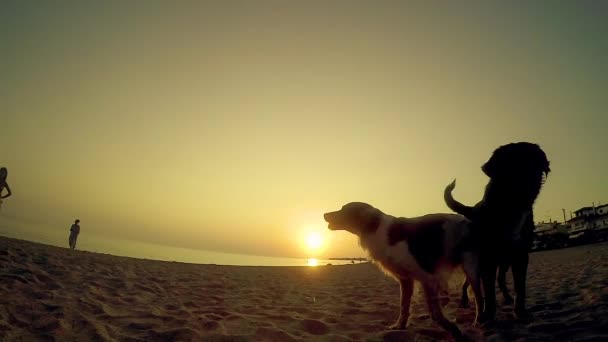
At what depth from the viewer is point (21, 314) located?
4.27 meters

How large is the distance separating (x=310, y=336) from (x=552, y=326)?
110 inches

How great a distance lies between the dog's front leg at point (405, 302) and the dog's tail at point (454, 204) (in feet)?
4.45

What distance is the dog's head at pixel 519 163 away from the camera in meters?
4.34

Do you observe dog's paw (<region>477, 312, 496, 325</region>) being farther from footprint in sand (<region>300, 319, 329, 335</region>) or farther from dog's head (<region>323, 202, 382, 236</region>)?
footprint in sand (<region>300, 319, 329, 335</region>)

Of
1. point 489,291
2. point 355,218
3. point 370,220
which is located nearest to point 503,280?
point 489,291

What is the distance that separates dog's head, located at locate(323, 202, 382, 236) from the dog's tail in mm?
1215

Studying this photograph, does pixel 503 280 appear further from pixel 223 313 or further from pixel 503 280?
pixel 223 313

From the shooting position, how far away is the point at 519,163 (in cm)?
436

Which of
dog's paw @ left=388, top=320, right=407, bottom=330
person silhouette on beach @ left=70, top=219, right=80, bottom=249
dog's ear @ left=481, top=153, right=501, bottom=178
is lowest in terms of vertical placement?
dog's paw @ left=388, top=320, right=407, bottom=330

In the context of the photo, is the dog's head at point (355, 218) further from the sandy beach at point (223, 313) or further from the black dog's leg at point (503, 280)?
the black dog's leg at point (503, 280)

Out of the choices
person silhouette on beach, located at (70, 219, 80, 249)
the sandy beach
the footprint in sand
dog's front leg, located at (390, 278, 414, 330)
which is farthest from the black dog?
person silhouette on beach, located at (70, 219, 80, 249)

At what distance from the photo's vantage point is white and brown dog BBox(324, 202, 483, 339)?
414 centimetres

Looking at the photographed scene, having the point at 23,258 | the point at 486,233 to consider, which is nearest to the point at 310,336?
the point at 486,233

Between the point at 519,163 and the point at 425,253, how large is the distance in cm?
177
